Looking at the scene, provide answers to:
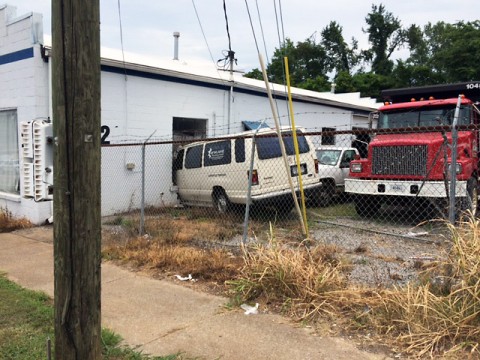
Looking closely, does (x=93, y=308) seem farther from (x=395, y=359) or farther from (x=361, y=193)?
(x=361, y=193)

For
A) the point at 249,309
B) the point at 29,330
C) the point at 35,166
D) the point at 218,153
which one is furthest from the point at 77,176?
the point at 218,153

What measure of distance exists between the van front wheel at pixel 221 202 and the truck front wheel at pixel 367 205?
2899 millimetres

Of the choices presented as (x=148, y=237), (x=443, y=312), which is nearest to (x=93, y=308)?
(x=443, y=312)

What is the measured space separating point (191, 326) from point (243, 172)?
210 inches

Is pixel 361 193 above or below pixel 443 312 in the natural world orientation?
above

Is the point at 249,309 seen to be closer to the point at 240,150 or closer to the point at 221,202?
the point at 240,150

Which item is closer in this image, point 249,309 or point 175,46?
point 249,309

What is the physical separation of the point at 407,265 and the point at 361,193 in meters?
3.39

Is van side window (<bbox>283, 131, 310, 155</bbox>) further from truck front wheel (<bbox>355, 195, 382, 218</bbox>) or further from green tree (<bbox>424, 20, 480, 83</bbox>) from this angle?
green tree (<bbox>424, 20, 480, 83</bbox>)

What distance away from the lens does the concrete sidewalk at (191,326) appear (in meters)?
3.89

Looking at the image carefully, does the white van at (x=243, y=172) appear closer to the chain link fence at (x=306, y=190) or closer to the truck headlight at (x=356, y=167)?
the chain link fence at (x=306, y=190)

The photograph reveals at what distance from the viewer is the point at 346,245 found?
7457 mm

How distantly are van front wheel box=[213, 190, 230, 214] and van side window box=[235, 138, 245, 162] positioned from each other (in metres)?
1.01

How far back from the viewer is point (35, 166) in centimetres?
412
